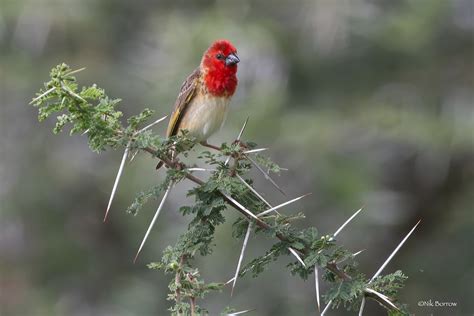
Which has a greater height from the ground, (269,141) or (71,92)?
(269,141)

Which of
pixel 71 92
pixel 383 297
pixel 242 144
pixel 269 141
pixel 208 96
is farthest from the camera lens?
pixel 269 141

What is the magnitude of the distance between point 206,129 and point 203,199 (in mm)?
2036

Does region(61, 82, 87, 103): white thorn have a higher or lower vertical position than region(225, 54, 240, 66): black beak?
lower

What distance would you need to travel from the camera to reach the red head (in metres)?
5.46

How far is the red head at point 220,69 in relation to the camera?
5.46 meters

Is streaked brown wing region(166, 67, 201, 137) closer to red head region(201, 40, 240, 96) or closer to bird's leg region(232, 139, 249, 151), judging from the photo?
red head region(201, 40, 240, 96)

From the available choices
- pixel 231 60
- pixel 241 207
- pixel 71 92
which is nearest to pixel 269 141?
pixel 231 60

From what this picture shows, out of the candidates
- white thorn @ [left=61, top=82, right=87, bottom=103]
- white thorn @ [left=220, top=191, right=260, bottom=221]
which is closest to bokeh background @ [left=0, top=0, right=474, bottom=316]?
white thorn @ [left=220, top=191, right=260, bottom=221]

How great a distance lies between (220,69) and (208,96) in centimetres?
20

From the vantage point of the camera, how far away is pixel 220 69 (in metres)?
5.49

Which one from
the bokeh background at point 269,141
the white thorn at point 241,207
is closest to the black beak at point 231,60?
the white thorn at point 241,207

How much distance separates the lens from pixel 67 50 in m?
13.9

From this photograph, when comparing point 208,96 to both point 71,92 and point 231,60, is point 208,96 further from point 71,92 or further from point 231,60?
point 71,92

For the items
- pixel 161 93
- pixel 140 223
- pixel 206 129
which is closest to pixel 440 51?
pixel 161 93
